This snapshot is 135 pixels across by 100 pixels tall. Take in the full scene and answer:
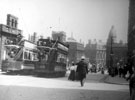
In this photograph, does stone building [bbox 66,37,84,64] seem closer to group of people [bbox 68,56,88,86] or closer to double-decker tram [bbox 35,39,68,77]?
group of people [bbox 68,56,88,86]

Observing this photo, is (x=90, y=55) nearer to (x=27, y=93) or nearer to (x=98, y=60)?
(x=98, y=60)

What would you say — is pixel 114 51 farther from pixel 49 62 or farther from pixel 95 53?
pixel 49 62

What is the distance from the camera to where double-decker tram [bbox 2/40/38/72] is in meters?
8.20

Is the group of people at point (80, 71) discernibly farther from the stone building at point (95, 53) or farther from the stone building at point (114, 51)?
the stone building at point (114, 51)

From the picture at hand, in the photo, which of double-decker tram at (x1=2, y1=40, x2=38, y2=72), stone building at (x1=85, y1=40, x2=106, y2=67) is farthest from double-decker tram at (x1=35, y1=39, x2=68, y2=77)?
stone building at (x1=85, y1=40, x2=106, y2=67)

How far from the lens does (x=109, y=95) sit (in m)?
4.36

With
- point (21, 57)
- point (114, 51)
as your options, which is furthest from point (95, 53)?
point (21, 57)

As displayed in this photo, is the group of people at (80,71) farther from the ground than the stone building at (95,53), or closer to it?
closer to it

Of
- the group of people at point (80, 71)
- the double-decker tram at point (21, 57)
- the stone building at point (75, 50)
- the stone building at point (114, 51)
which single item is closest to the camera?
the stone building at point (114, 51)

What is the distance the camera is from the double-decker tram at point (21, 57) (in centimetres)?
820

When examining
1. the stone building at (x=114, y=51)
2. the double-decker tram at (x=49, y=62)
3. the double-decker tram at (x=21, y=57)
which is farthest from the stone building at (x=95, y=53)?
the double-decker tram at (x=21, y=57)

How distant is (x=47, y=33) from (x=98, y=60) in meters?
0.97

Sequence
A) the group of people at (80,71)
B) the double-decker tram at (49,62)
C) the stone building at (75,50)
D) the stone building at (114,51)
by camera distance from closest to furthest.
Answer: the stone building at (114,51) < the stone building at (75,50) < the group of people at (80,71) < the double-decker tram at (49,62)

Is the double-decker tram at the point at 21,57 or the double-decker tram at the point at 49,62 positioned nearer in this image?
the double-decker tram at the point at 49,62
